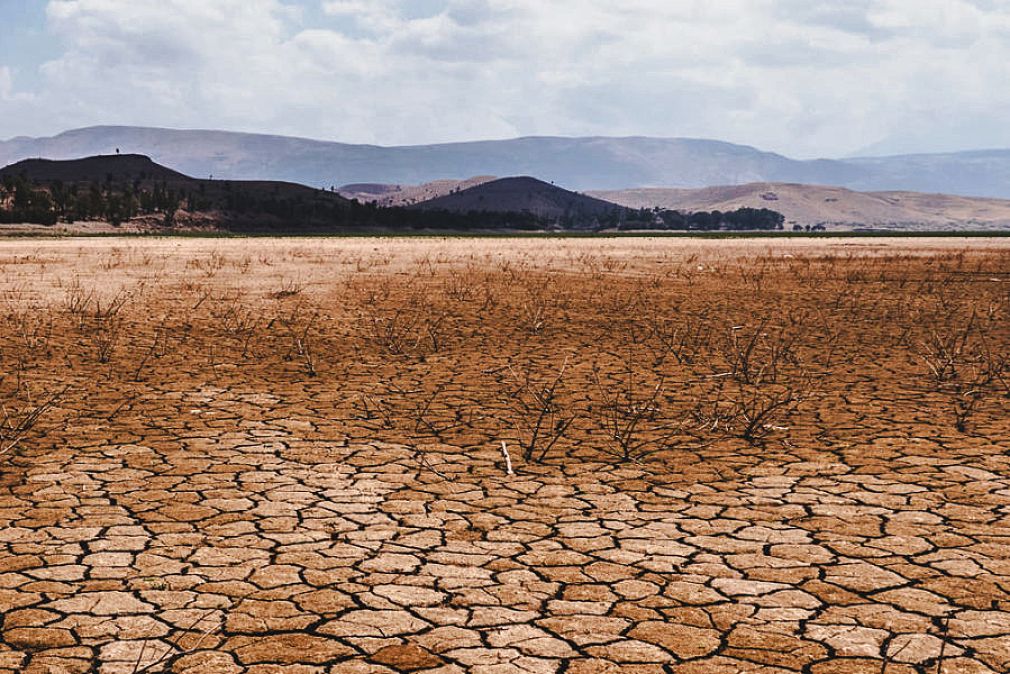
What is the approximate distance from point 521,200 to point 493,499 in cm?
17931

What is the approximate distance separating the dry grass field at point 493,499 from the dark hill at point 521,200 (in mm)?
160016

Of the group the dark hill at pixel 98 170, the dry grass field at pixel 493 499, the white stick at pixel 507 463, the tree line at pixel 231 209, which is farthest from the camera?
the dark hill at pixel 98 170

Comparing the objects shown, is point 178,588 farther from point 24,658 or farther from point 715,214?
point 715,214

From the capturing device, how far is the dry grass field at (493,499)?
384 centimetres

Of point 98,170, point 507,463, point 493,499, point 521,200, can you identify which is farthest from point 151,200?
point 521,200

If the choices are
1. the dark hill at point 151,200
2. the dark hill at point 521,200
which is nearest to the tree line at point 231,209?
the dark hill at point 151,200

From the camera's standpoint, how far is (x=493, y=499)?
5.91 metres

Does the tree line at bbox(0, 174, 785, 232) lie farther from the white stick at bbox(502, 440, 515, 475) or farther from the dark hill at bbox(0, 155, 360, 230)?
the white stick at bbox(502, 440, 515, 475)

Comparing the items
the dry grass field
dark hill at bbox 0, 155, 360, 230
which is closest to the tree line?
dark hill at bbox 0, 155, 360, 230

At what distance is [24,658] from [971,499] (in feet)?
16.1

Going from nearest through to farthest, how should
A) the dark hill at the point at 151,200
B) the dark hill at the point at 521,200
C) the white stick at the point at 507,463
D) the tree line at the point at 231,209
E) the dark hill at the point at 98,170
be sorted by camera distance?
1. the white stick at the point at 507,463
2. the tree line at the point at 231,209
3. the dark hill at the point at 151,200
4. the dark hill at the point at 98,170
5. the dark hill at the point at 521,200

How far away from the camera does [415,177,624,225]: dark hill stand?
6988 inches

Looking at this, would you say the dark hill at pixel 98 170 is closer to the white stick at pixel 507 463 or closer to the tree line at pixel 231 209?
the tree line at pixel 231 209

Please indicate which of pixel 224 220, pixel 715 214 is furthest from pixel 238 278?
pixel 715 214
